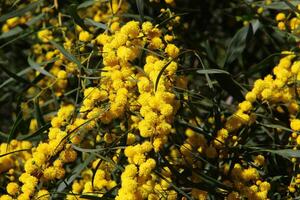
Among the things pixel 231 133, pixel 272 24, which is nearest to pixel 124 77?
pixel 231 133

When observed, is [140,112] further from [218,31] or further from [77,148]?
[218,31]

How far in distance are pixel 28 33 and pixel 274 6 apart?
1100 millimetres

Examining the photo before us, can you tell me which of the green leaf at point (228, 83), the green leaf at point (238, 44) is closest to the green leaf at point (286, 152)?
the green leaf at point (228, 83)

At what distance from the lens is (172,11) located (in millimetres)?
2510

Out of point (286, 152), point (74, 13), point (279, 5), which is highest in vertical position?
point (74, 13)

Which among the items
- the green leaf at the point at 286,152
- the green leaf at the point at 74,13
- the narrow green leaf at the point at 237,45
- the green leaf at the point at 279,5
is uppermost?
A: the green leaf at the point at 74,13

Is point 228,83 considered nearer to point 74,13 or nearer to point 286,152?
point 286,152

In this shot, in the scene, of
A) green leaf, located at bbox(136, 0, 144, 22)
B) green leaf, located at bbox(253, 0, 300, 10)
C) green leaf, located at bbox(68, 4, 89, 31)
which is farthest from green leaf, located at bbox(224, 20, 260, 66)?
green leaf, located at bbox(68, 4, 89, 31)

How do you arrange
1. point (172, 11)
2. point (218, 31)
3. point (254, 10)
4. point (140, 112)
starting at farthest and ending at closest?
1. point (218, 31)
2. point (254, 10)
3. point (172, 11)
4. point (140, 112)

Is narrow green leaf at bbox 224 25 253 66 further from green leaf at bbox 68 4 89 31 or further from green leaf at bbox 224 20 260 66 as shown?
green leaf at bbox 68 4 89 31

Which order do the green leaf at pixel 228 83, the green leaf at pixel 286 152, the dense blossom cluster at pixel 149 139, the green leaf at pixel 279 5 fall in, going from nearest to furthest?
the dense blossom cluster at pixel 149 139 < the green leaf at pixel 286 152 < the green leaf at pixel 228 83 < the green leaf at pixel 279 5

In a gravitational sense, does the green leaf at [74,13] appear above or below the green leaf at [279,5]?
above

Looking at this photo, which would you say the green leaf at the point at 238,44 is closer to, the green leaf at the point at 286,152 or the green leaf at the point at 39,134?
the green leaf at the point at 286,152

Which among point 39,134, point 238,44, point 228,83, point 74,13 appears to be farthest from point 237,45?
point 39,134
